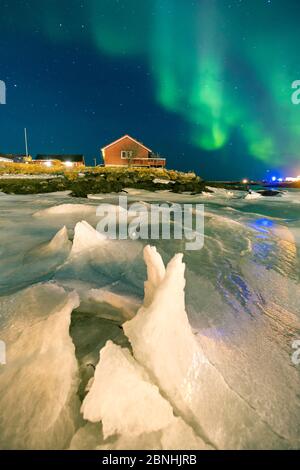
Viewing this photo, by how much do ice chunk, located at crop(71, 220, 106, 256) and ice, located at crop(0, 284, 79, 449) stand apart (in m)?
2.09

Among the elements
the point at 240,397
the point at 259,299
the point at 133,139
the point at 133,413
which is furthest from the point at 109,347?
the point at 133,139

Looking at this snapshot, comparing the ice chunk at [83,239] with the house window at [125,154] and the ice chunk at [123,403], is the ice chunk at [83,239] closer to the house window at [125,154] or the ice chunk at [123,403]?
the ice chunk at [123,403]

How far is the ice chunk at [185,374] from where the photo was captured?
1736 millimetres

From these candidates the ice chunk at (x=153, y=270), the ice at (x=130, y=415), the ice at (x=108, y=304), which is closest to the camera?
the ice at (x=130, y=415)

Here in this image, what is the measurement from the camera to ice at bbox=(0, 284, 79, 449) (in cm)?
166

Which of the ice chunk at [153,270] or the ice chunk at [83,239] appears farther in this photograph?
the ice chunk at [83,239]

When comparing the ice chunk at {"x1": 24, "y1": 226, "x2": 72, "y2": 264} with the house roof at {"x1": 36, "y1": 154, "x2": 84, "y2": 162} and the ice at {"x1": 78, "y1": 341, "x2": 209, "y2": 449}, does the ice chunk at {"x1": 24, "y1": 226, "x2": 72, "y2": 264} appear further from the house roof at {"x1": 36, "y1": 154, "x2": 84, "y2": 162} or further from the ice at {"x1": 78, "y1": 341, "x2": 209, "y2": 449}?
the house roof at {"x1": 36, "y1": 154, "x2": 84, "y2": 162}

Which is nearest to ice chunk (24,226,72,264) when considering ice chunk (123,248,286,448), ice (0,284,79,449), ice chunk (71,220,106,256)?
ice chunk (71,220,106,256)

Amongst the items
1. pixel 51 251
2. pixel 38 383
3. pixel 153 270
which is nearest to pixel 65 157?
pixel 51 251

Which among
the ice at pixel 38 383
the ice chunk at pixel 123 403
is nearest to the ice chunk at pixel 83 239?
the ice at pixel 38 383

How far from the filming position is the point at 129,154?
4809 cm

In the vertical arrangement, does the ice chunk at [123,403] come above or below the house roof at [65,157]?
below

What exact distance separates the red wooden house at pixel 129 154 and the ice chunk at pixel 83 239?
1738 inches
